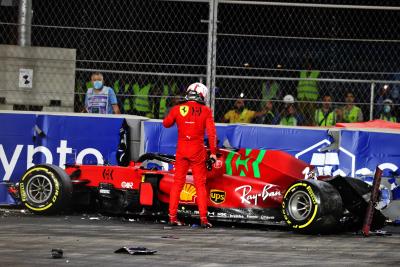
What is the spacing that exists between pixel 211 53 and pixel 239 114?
1370mm

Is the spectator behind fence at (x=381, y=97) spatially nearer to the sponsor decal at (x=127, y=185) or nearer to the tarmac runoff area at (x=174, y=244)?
the tarmac runoff area at (x=174, y=244)

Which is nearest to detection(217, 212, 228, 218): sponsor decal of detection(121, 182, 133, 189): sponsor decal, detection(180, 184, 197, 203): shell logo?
detection(180, 184, 197, 203): shell logo

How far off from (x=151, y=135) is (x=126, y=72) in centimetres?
107

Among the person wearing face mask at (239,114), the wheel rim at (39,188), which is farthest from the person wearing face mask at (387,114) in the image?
the wheel rim at (39,188)

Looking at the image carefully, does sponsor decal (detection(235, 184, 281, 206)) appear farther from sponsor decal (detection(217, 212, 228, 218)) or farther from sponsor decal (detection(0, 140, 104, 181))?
sponsor decal (detection(0, 140, 104, 181))

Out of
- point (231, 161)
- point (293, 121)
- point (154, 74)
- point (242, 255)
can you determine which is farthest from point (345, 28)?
point (242, 255)

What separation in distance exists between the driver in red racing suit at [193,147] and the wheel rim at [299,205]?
1.14 metres

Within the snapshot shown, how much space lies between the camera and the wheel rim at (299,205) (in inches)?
466

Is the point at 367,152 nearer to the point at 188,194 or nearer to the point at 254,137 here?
the point at 254,137

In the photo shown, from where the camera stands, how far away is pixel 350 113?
1628cm

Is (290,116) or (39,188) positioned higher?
(290,116)

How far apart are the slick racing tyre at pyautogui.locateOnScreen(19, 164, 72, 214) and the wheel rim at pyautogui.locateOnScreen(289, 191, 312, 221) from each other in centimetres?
306

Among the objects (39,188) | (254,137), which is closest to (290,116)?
(254,137)

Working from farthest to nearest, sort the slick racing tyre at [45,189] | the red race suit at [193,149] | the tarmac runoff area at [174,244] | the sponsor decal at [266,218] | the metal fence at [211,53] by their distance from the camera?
the metal fence at [211,53]
the slick racing tyre at [45,189]
the red race suit at [193,149]
the sponsor decal at [266,218]
the tarmac runoff area at [174,244]
